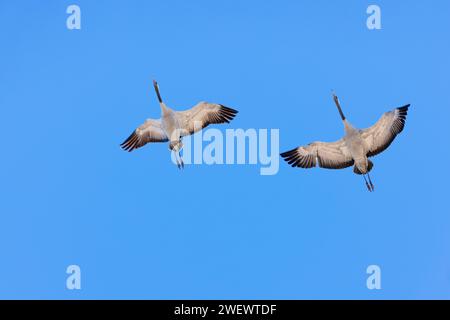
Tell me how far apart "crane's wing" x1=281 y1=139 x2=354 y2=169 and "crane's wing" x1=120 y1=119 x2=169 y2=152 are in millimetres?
3406

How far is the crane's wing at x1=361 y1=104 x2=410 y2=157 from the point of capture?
70.3ft

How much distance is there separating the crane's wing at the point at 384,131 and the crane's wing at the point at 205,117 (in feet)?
11.8

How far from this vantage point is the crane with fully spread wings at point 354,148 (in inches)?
846

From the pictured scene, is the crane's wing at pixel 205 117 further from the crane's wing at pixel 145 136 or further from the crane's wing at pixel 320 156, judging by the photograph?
the crane's wing at pixel 320 156

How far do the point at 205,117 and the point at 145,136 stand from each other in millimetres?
1834

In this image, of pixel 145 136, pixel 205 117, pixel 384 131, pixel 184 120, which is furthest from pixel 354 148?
pixel 145 136

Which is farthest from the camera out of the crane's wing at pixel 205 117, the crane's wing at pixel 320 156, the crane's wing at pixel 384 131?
the crane's wing at pixel 205 117

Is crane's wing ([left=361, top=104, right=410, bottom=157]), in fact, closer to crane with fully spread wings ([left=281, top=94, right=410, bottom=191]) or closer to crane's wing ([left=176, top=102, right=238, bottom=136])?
crane with fully spread wings ([left=281, top=94, right=410, bottom=191])

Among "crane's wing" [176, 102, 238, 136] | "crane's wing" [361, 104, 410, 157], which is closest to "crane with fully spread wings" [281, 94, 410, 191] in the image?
"crane's wing" [361, 104, 410, 157]

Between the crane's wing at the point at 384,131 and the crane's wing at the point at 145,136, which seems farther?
the crane's wing at the point at 145,136

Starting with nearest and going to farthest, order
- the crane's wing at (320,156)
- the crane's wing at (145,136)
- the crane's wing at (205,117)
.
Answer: the crane's wing at (320,156), the crane's wing at (205,117), the crane's wing at (145,136)

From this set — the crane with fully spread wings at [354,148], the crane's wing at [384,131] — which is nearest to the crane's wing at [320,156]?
the crane with fully spread wings at [354,148]
